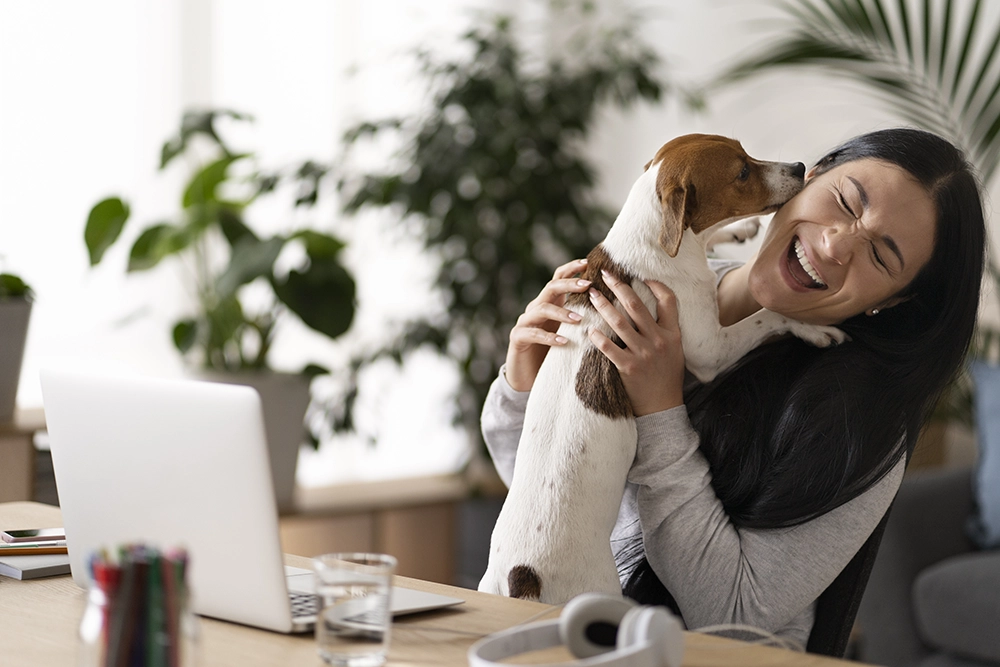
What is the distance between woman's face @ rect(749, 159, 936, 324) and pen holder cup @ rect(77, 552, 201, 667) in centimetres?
105

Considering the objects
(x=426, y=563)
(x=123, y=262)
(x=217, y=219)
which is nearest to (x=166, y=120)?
(x=123, y=262)

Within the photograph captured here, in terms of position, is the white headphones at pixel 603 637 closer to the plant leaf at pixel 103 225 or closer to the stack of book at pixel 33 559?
the stack of book at pixel 33 559

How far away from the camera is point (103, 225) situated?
296cm

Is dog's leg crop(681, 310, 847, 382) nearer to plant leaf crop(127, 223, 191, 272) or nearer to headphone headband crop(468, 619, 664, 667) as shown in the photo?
headphone headband crop(468, 619, 664, 667)

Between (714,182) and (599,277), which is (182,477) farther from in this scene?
(714,182)

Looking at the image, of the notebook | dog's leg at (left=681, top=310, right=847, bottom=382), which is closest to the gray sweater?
dog's leg at (left=681, top=310, right=847, bottom=382)

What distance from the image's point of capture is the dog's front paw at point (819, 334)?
161 centimetres

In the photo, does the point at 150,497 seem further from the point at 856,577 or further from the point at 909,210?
the point at 909,210

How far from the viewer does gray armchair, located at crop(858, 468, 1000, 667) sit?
8.64 ft

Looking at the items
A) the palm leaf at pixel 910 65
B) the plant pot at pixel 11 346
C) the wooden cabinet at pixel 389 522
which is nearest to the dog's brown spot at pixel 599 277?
the plant pot at pixel 11 346

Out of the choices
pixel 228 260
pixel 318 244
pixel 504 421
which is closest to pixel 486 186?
pixel 318 244

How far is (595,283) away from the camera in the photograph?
1.58m

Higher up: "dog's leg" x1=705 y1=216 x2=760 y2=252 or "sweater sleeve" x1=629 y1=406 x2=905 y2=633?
"dog's leg" x1=705 y1=216 x2=760 y2=252

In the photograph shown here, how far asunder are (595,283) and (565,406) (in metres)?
0.20
